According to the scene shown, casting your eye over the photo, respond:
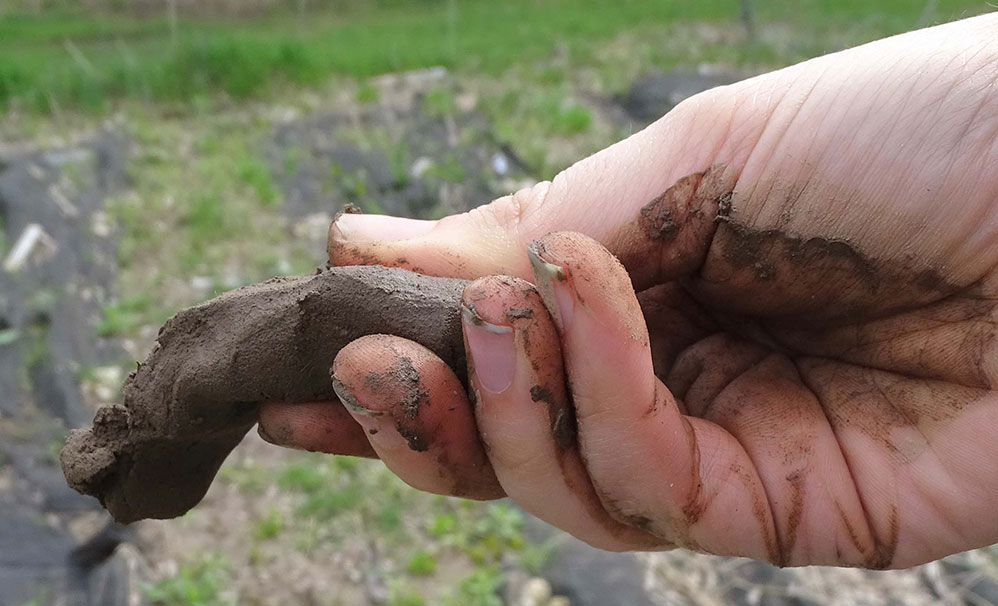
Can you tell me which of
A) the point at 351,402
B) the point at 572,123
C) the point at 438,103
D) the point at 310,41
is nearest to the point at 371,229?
the point at 351,402

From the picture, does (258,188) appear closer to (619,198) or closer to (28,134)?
(28,134)

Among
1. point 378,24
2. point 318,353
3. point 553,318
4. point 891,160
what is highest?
point 891,160

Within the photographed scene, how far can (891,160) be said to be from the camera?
4.37ft

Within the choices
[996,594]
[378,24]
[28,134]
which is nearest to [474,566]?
[996,594]

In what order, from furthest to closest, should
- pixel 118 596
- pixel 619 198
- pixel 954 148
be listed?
pixel 118 596 < pixel 619 198 < pixel 954 148

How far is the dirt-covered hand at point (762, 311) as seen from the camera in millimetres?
1212

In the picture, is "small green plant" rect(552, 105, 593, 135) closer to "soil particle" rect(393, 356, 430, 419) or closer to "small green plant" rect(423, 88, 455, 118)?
"small green plant" rect(423, 88, 455, 118)

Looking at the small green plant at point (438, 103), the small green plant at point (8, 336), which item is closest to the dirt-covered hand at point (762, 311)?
the small green plant at point (8, 336)

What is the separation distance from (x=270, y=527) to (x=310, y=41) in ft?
23.6

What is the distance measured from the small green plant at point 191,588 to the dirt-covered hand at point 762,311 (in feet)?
3.65

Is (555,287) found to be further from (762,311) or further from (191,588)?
(191,588)

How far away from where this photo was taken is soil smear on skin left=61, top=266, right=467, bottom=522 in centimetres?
132

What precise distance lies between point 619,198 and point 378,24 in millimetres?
10243

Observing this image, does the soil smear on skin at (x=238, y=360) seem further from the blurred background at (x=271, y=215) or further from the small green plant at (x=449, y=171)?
the small green plant at (x=449, y=171)
